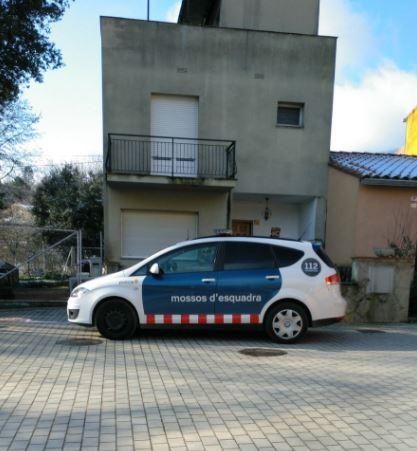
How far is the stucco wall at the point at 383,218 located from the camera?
43.7 feet

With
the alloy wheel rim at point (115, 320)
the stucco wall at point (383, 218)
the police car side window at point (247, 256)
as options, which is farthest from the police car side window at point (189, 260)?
the stucco wall at point (383, 218)

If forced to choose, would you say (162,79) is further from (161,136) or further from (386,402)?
(386,402)

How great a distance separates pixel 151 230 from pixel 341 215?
5.81 m

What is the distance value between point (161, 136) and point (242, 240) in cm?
691

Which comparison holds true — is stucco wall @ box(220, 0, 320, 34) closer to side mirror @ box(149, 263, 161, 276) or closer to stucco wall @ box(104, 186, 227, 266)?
stucco wall @ box(104, 186, 227, 266)

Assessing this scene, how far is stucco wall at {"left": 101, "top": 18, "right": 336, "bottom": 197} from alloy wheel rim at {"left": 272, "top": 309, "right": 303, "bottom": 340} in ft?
24.0

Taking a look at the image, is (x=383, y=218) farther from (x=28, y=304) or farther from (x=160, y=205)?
(x=28, y=304)

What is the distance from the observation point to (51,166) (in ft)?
107

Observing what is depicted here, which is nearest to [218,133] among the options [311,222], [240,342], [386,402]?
[311,222]

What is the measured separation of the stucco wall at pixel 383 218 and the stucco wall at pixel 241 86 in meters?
1.87

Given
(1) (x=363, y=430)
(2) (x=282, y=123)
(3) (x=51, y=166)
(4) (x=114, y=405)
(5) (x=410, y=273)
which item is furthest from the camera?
(3) (x=51, y=166)

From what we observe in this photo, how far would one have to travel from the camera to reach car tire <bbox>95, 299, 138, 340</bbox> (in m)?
7.55

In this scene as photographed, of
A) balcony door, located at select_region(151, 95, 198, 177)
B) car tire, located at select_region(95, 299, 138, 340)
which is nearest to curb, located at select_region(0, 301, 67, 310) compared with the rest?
car tire, located at select_region(95, 299, 138, 340)

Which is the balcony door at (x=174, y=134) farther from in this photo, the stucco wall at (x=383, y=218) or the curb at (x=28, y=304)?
the stucco wall at (x=383, y=218)
